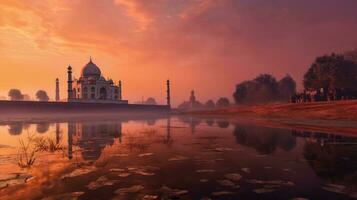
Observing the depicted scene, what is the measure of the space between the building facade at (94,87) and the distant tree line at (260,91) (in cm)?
3575

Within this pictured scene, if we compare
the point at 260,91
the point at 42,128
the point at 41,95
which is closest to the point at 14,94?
the point at 41,95

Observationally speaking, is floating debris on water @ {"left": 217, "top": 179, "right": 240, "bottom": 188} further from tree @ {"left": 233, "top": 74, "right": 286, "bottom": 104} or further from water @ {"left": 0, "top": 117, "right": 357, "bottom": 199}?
tree @ {"left": 233, "top": 74, "right": 286, "bottom": 104}

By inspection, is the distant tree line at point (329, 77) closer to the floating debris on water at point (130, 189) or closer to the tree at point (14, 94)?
the floating debris on water at point (130, 189)

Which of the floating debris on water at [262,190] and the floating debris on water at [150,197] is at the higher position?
the floating debris on water at [150,197]

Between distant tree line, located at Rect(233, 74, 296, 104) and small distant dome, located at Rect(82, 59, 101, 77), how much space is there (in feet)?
146

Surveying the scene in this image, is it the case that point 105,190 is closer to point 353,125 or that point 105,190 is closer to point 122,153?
point 122,153

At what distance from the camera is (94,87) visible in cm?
7481

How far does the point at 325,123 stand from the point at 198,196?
71.1 ft

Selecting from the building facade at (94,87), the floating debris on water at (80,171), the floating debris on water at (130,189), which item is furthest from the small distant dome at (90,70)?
the floating debris on water at (130,189)

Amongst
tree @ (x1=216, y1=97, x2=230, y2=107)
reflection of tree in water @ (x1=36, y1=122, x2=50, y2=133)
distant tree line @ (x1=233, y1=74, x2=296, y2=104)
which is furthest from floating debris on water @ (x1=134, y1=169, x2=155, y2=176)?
tree @ (x1=216, y1=97, x2=230, y2=107)

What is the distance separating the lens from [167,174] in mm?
6496

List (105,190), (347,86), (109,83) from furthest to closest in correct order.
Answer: (109,83) → (347,86) → (105,190)

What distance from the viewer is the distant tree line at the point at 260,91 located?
2866 inches

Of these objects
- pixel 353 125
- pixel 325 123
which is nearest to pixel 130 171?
pixel 353 125
